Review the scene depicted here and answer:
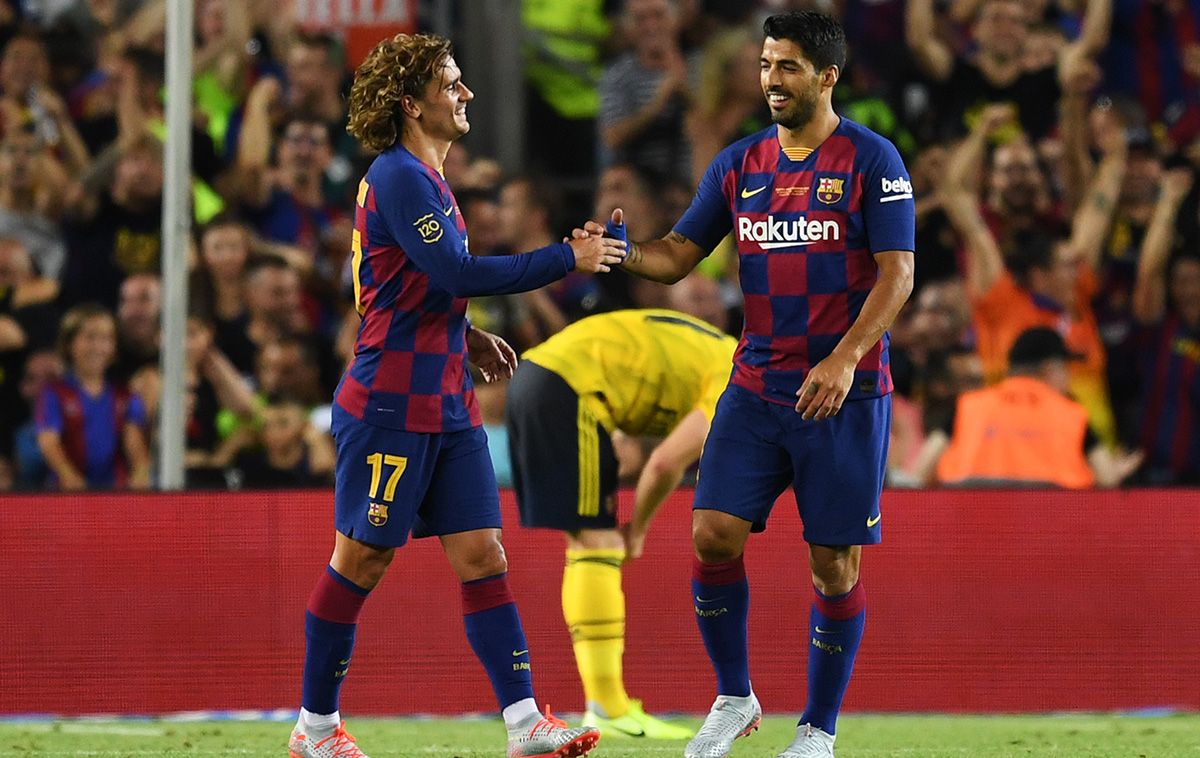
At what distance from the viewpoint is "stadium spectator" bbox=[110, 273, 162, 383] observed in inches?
378

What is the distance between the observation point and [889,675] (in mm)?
7672

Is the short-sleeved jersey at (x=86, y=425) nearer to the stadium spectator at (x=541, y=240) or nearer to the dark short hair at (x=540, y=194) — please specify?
the stadium spectator at (x=541, y=240)

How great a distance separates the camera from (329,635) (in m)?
5.38

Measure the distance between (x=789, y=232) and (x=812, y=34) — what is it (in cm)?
57

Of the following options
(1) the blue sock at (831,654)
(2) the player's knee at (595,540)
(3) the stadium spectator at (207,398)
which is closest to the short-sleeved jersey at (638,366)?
(2) the player's knee at (595,540)

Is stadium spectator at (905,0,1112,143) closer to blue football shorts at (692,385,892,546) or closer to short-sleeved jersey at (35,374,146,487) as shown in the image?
short-sleeved jersey at (35,374,146,487)

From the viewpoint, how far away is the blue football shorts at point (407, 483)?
17.3 ft

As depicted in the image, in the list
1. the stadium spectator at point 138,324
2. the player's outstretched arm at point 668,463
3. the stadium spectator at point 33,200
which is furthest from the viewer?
the stadium spectator at point 33,200

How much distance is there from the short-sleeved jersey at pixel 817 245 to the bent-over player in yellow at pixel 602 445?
4.78 feet

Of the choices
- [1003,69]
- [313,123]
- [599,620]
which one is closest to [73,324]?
[313,123]

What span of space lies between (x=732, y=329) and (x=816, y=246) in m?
4.05

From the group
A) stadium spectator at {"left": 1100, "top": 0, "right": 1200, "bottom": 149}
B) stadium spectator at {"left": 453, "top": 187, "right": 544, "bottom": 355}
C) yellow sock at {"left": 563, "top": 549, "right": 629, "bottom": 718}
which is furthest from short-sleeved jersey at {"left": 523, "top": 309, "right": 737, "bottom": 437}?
stadium spectator at {"left": 1100, "top": 0, "right": 1200, "bottom": 149}

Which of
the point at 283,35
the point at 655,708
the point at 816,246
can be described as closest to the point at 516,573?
the point at 655,708

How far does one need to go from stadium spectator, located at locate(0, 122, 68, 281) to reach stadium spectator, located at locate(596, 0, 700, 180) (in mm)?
3012
